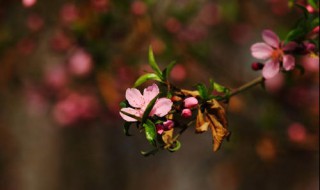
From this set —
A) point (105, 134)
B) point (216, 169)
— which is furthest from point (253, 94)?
point (105, 134)

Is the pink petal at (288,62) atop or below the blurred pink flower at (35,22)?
atop

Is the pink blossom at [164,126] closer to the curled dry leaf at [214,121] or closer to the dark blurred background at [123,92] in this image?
the curled dry leaf at [214,121]

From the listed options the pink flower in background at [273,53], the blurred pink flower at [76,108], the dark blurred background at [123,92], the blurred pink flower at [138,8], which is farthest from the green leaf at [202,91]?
the blurred pink flower at [76,108]

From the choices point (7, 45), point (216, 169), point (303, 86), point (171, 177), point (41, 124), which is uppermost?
point (7, 45)

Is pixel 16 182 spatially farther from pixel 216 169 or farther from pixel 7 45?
pixel 7 45

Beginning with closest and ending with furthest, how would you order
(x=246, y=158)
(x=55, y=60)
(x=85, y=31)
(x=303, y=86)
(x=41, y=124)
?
(x=85, y=31) < (x=303, y=86) < (x=246, y=158) < (x=55, y=60) < (x=41, y=124)

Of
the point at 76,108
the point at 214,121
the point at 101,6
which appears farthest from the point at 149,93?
the point at 76,108

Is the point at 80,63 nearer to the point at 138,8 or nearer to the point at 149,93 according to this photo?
the point at 138,8
